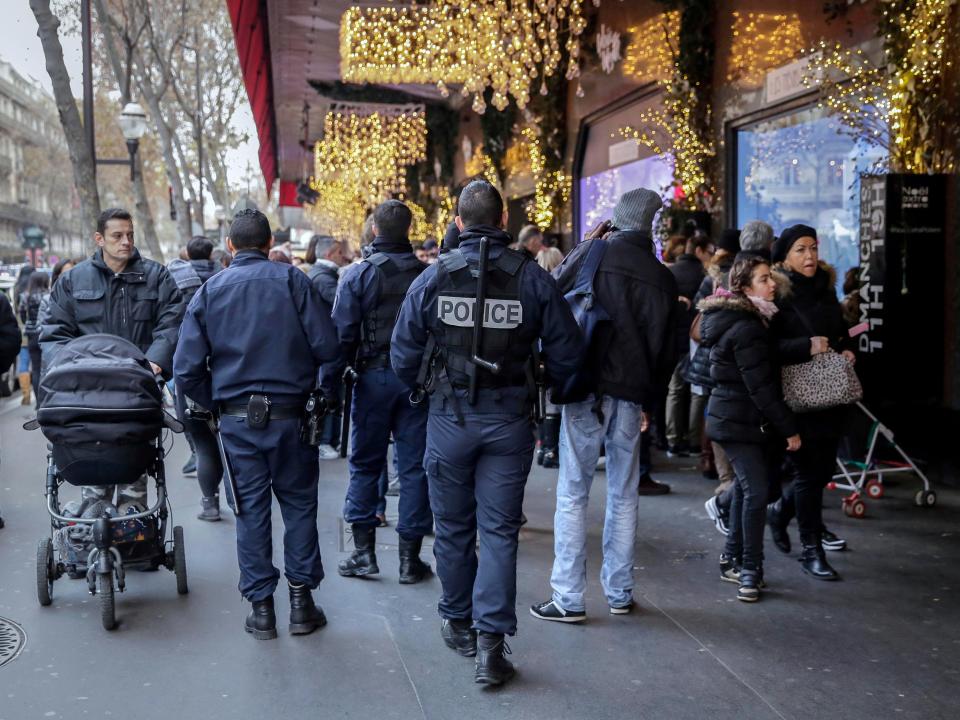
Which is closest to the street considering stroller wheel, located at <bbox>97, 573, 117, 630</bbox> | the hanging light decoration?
stroller wheel, located at <bbox>97, 573, 117, 630</bbox>

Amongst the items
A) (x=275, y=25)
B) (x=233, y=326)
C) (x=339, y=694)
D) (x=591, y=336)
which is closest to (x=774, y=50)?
(x=591, y=336)

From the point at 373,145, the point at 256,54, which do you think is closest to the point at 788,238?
the point at 256,54

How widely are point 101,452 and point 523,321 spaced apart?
2.31 metres

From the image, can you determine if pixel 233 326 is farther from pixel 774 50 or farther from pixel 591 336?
pixel 774 50

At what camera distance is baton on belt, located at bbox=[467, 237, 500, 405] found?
462cm

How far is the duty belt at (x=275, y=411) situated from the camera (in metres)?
5.20

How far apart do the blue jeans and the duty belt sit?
4.42 feet

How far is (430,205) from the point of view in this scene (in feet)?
94.9

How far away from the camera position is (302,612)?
5.27 meters

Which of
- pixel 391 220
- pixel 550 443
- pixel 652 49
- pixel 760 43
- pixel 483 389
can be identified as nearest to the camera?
pixel 483 389

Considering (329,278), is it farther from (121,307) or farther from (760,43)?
(760,43)

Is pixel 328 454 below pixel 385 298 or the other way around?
below

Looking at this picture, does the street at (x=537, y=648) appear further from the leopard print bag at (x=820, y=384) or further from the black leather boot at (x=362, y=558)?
the leopard print bag at (x=820, y=384)

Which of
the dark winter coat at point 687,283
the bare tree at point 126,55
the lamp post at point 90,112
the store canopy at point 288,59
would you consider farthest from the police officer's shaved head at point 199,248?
the bare tree at point 126,55
